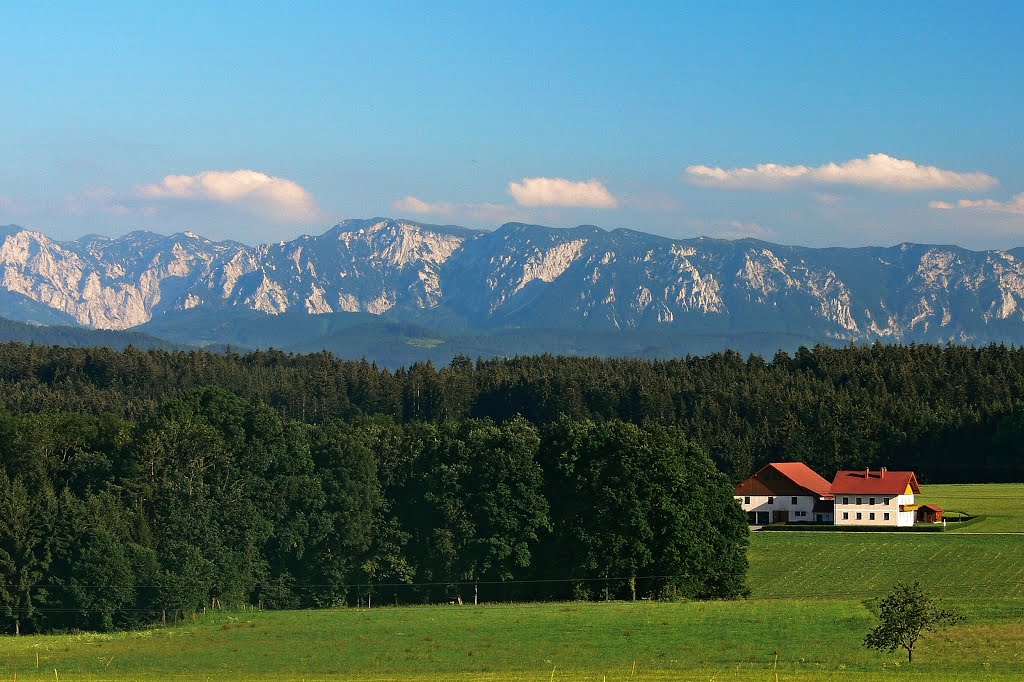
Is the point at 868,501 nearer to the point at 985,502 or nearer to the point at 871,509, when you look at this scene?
the point at 871,509

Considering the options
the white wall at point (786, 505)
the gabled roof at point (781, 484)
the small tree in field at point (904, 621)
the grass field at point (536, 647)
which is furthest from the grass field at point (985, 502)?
the small tree in field at point (904, 621)

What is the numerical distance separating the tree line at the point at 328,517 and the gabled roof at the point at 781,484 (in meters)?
42.9

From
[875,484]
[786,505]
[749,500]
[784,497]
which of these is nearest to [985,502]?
[875,484]

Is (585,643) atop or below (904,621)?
below

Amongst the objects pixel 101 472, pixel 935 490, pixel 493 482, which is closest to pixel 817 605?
pixel 493 482

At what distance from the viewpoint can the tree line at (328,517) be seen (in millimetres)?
80625

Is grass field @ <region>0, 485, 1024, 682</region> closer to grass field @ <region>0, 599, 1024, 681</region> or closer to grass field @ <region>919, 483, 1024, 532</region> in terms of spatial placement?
grass field @ <region>0, 599, 1024, 681</region>

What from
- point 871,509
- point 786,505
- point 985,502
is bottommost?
point 786,505

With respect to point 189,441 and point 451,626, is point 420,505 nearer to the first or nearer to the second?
point 189,441

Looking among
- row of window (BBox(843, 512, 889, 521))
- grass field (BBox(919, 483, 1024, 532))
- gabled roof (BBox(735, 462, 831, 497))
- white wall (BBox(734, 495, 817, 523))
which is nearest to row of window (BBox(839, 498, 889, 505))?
row of window (BBox(843, 512, 889, 521))

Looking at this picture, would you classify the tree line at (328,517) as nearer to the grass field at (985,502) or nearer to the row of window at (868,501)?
the grass field at (985,502)

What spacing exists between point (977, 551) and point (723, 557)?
2098cm

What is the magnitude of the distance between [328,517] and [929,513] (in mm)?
58145

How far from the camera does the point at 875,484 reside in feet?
418
